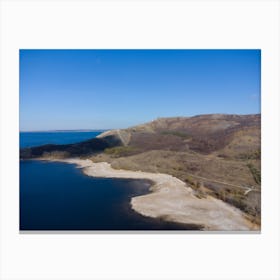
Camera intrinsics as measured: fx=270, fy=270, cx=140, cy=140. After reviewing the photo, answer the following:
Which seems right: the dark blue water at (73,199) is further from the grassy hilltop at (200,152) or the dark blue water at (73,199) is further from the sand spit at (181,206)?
the grassy hilltop at (200,152)

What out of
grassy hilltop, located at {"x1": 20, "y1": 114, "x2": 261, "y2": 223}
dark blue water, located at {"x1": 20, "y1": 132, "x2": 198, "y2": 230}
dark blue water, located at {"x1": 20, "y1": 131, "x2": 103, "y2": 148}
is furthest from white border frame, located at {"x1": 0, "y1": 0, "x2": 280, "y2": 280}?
dark blue water, located at {"x1": 20, "y1": 131, "x2": 103, "y2": 148}

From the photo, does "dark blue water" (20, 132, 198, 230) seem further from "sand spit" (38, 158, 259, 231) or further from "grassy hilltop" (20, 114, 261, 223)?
"grassy hilltop" (20, 114, 261, 223)

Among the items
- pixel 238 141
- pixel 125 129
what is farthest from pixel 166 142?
pixel 238 141

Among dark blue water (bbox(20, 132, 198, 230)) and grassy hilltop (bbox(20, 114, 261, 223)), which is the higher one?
grassy hilltop (bbox(20, 114, 261, 223))

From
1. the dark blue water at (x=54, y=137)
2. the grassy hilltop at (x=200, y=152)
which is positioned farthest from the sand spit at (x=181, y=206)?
the dark blue water at (x=54, y=137)
